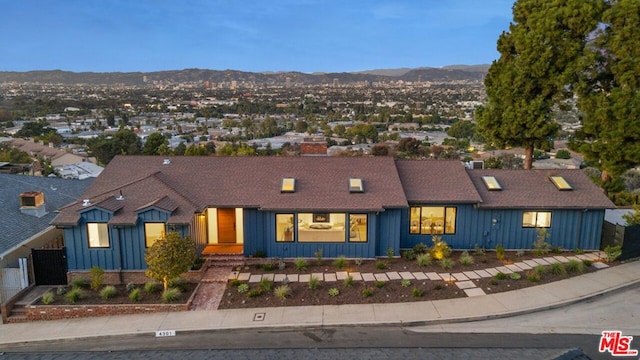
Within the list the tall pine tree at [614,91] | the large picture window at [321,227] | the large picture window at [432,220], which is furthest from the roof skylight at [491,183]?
the large picture window at [321,227]

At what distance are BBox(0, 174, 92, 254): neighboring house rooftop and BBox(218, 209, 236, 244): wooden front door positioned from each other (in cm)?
695

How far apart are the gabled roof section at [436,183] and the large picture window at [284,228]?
506 centimetres

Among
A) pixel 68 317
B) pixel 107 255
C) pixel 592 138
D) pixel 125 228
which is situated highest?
pixel 592 138

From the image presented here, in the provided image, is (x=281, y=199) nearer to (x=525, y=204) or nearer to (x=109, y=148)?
(x=525, y=204)

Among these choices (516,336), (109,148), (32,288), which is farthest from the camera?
(109,148)

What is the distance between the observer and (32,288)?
15.5 meters

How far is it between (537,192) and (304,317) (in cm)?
1216

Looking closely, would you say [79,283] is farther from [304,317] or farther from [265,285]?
[304,317]

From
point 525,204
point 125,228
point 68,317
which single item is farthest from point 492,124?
point 68,317

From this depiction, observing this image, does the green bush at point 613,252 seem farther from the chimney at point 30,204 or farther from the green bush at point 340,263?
the chimney at point 30,204

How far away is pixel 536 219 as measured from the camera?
18969mm

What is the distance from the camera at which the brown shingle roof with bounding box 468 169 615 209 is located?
18562mm

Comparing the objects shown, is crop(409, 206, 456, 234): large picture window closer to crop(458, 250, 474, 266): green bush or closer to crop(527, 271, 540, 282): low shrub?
crop(458, 250, 474, 266): green bush

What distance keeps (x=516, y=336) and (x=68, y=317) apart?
1388 centimetres
